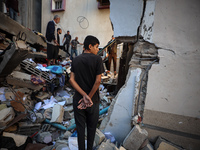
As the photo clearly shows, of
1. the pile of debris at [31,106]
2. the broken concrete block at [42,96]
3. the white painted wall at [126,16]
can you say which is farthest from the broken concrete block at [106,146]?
the broken concrete block at [42,96]

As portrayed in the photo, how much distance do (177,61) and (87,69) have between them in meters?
1.46

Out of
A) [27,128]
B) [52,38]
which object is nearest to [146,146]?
[27,128]

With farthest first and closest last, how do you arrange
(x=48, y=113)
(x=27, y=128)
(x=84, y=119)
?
(x=48, y=113)
(x=27, y=128)
(x=84, y=119)

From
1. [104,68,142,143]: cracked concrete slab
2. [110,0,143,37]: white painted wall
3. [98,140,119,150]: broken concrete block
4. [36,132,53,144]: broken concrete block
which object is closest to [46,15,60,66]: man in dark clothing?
[110,0,143,37]: white painted wall

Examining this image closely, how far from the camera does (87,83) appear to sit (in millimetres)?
1455

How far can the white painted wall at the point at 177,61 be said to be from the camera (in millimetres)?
1649

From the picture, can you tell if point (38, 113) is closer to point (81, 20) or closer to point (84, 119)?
point (84, 119)

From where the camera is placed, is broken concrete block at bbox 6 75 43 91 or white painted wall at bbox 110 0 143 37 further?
broken concrete block at bbox 6 75 43 91

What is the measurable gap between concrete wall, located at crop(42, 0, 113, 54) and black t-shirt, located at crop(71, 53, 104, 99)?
31.1ft

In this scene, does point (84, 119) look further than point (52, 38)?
No

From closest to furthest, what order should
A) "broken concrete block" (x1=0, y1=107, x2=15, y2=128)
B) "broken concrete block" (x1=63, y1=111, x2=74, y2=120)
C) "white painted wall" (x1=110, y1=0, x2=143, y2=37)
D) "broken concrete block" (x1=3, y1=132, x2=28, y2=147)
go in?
"white painted wall" (x1=110, y1=0, x2=143, y2=37) < "broken concrete block" (x1=3, y1=132, x2=28, y2=147) < "broken concrete block" (x1=0, y1=107, x2=15, y2=128) < "broken concrete block" (x1=63, y1=111, x2=74, y2=120)

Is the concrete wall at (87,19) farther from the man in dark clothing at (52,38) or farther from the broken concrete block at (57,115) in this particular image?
the broken concrete block at (57,115)

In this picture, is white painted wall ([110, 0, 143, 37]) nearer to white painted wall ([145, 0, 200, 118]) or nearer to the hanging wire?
A: white painted wall ([145, 0, 200, 118])

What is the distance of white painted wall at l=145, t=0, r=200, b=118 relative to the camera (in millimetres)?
1649
